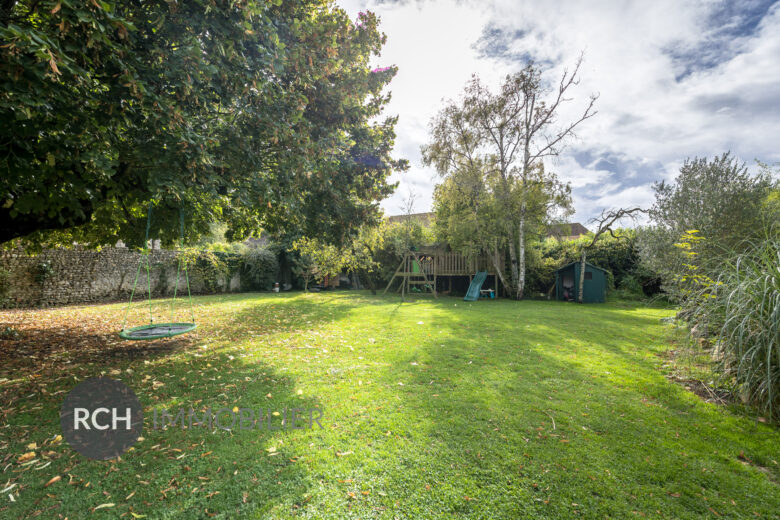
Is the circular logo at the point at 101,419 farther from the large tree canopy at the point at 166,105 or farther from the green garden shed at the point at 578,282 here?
the green garden shed at the point at 578,282

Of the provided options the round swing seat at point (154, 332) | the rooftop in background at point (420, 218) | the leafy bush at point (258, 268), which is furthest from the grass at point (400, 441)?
the rooftop in background at point (420, 218)

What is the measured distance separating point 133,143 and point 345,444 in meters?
5.29

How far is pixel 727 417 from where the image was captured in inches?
127

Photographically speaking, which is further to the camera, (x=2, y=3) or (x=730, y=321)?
(x=730, y=321)

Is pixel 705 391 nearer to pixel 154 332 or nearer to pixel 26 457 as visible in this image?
pixel 26 457

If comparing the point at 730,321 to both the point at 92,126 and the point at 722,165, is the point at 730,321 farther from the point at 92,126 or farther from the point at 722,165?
the point at 92,126

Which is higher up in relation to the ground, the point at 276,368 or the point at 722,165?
the point at 722,165

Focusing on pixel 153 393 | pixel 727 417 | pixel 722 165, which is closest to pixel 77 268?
pixel 153 393

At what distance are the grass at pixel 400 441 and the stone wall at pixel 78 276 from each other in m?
6.92

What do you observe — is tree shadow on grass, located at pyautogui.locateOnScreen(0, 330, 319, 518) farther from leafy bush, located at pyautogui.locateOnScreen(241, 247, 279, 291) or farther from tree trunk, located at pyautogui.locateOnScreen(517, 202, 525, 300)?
leafy bush, located at pyautogui.locateOnScreen(241, 247, 279, 291)

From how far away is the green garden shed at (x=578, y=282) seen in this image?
569 inches

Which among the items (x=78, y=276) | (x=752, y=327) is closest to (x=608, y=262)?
(x=752, y=327)

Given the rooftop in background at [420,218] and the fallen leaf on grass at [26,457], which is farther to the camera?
the rooftop in background at [420,218]

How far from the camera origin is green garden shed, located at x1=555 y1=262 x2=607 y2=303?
14445mm
